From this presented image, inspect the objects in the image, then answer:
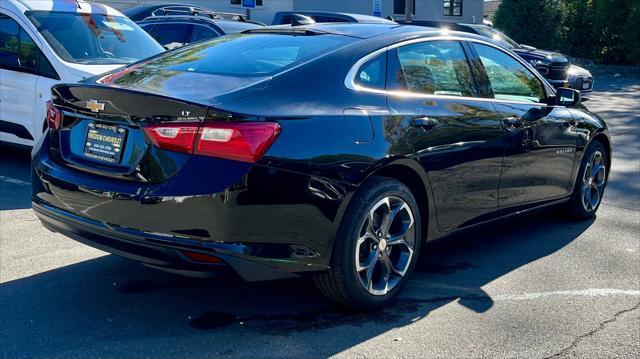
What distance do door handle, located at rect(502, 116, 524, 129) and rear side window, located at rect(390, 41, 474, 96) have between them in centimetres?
38

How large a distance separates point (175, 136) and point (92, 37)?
497 cm

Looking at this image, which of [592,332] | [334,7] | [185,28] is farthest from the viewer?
[334,7]

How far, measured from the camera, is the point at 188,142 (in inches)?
141

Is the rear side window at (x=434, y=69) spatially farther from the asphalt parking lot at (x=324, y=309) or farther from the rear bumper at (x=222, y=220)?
the asphalt parking lot at (x=324, y=309)

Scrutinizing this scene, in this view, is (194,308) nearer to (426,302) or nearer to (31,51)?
(426,302)

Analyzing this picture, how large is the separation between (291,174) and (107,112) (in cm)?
105

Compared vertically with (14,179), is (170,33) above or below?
above

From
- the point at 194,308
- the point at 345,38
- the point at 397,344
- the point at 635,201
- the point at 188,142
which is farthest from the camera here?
the point at 635,201

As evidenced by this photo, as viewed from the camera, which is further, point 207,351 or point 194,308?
point 194,308

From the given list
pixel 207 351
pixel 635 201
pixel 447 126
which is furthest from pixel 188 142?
pixel 635 201

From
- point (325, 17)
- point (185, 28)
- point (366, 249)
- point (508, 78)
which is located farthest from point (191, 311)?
point (325, 17)

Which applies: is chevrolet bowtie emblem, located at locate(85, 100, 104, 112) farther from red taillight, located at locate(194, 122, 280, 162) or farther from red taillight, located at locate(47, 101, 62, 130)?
red taillight, located at locate(194, 122, 280, 162)

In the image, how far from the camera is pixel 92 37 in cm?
804

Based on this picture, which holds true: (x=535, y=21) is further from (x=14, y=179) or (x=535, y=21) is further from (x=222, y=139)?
(x=222, y=139)
